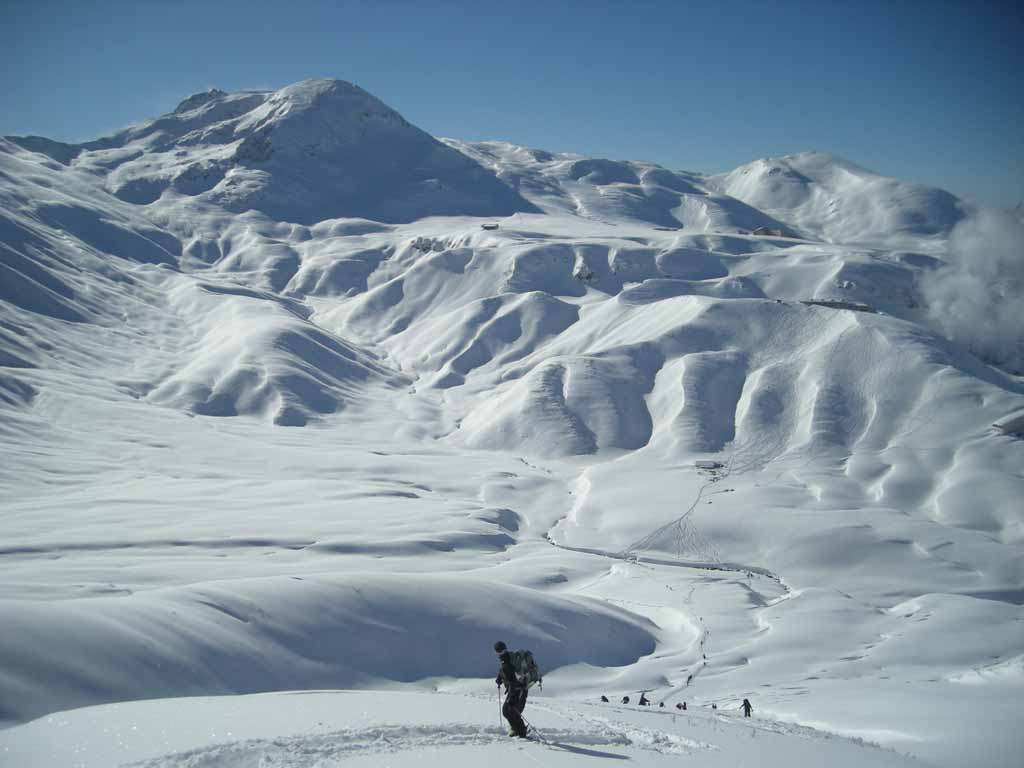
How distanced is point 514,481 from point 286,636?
56.5 metres

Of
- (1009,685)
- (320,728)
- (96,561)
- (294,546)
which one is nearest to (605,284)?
(294,546)

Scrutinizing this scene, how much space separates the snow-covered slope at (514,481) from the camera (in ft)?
83.2

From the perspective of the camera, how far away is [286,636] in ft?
89.8

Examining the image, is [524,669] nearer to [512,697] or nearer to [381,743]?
[512,697]

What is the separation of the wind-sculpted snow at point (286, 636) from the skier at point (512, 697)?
9.08 metres

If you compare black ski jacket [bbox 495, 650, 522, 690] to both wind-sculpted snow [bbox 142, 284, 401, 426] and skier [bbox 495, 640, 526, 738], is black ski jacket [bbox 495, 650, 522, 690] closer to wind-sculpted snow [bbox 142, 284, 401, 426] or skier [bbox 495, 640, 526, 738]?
skier [bbox 495, 640, 526, 738]

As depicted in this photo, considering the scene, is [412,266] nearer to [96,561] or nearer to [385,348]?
[385,348]

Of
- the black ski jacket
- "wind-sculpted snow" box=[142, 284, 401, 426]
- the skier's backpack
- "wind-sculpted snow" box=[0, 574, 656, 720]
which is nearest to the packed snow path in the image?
the black ski jacket

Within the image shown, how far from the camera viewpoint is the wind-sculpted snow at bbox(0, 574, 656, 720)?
18.1 m

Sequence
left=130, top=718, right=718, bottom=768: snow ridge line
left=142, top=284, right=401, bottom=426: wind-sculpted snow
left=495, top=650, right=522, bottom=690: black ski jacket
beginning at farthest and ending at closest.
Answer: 1. left=142, top=284, right=401, bottom=426: wind-sculpted snow
2. left=495, top=650, right=522, bottom=690: black ski jacket
3. left=130, top=718, right=718, bottom=768: snow ridge line

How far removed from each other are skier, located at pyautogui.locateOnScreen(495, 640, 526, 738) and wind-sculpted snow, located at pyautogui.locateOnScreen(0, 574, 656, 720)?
29.8 ft

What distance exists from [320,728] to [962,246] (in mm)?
168397

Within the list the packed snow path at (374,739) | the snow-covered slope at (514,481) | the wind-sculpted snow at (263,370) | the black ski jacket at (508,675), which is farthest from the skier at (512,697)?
the wind-sculpted snow at (263,370)

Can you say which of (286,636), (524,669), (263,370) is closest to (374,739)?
(524,669)
